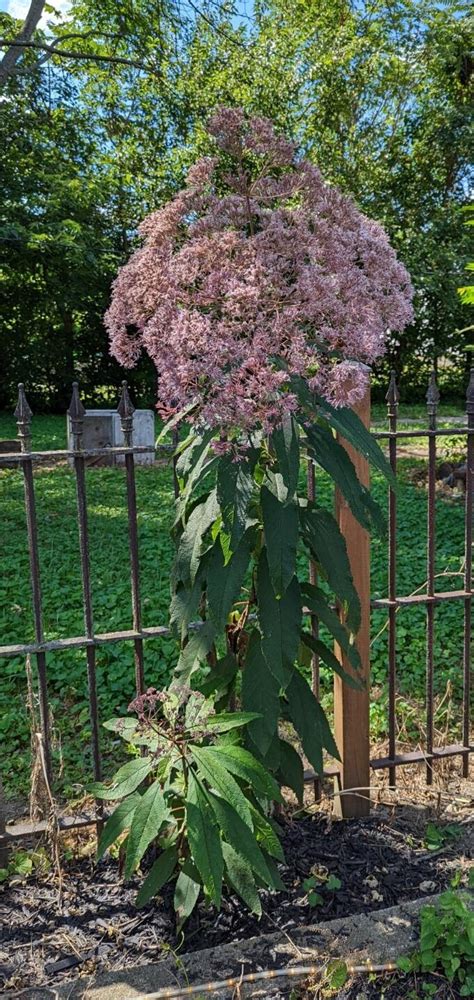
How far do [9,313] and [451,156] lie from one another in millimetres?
11445

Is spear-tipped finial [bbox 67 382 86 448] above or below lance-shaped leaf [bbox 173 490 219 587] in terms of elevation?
above

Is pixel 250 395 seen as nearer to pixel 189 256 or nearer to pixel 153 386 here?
pixel 189 256

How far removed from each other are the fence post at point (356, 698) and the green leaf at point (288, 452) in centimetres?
74

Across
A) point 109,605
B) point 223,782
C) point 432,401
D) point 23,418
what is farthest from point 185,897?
point 109,605

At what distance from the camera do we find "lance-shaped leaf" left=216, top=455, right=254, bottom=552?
5.43 ft

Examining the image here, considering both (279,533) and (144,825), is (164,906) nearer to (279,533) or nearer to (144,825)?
(144,825)

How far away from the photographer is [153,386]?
17.8m

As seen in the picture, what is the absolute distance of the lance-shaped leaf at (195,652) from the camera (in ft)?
6.55

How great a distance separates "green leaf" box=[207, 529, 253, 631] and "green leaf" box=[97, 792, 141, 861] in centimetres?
59

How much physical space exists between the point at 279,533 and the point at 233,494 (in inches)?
6.0

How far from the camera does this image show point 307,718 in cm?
199

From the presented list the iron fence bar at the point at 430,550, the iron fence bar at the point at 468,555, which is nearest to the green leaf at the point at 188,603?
the iron fence bar at the point at 430,550

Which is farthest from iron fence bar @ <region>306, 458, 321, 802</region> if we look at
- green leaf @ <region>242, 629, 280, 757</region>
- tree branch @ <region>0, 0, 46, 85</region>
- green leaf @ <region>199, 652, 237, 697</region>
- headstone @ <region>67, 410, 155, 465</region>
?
headstone @ <region>67, 410, 155, 465</region>

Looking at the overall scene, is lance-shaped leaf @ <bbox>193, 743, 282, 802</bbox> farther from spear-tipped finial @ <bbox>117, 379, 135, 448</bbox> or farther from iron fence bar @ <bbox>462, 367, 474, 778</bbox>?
iron fence bar @ <bbox>462, 367, 474, 778</bbox>
